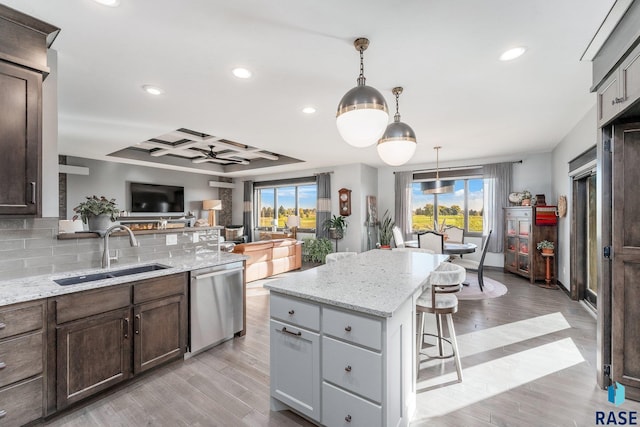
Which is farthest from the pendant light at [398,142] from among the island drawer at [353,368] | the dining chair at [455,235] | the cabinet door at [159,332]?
the dining chair at [455,235]

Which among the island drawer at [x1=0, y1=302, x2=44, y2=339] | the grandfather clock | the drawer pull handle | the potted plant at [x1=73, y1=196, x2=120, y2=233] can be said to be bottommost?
the drawer pull handle

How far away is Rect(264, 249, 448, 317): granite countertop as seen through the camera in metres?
1.51

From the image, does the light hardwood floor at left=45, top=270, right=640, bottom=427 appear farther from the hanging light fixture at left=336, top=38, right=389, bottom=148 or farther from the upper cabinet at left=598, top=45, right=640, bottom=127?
the upper cabinet at left=598, top=45, right=640, bottom=127

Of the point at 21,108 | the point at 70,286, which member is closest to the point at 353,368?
the point at 70,286

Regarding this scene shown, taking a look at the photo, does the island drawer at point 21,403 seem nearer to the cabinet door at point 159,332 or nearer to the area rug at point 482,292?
the cabinet door at point 159,332

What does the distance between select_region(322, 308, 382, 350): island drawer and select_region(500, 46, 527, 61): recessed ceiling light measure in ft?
7.35

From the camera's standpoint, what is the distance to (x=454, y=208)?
6.69 m

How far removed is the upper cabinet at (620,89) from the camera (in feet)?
5.48

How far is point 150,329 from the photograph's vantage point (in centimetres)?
228

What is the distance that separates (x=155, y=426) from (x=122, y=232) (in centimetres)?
160

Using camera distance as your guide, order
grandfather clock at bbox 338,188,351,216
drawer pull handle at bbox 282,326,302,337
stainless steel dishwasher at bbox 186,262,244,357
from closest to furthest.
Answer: drawer pull handle at bbox 282,326,302,337 → stainless steel dishwasher at bbox 186,262,244,357 → grandfather clock at bbox 338,188,351,216

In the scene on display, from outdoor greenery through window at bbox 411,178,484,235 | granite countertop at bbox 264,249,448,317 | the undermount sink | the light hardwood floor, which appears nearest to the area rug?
the light hardwood floor

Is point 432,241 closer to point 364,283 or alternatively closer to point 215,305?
point 364,283

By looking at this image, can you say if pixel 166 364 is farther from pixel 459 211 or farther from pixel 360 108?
pixel 459 211
